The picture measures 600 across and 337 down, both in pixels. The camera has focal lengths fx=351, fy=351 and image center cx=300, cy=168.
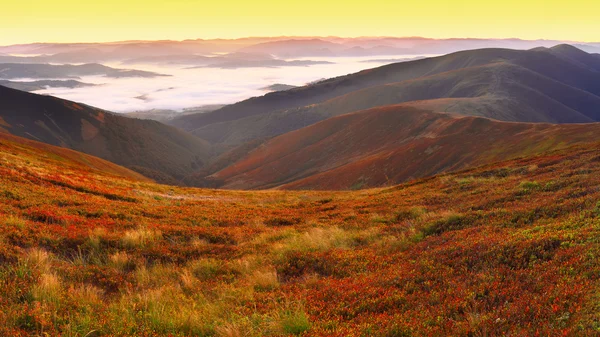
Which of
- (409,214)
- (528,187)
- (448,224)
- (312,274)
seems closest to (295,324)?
(312,274)

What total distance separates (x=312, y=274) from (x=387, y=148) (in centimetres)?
11443

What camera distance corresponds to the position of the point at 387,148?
390 feet

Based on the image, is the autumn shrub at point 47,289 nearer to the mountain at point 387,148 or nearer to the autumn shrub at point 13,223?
the autumn shrub at point 13,223

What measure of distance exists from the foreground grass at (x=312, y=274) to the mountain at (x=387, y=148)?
51773 mm

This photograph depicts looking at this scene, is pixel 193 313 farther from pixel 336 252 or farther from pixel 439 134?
pixel 439 134

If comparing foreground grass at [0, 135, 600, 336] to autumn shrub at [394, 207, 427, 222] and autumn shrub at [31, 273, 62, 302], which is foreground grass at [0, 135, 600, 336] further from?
autumn shrub at [394, 207, 427, 222]

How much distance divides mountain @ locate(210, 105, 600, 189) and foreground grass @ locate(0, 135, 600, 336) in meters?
51.8

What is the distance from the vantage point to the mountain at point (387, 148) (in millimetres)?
64806

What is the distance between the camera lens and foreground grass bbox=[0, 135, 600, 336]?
18.0 feet

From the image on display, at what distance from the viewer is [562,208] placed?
419 inches

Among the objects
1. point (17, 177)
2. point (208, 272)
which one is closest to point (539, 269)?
point (208, 272)

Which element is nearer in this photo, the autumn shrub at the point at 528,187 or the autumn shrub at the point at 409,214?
the autumn shrub at the point at 528,187

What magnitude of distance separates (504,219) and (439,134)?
95.1m

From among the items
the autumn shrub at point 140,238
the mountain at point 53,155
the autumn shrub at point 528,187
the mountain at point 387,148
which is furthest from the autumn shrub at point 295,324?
the mountain at point 387,148
